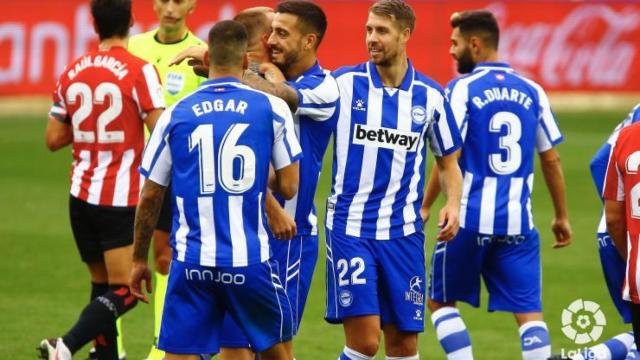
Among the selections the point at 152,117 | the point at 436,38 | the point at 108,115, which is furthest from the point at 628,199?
the point at 436,38

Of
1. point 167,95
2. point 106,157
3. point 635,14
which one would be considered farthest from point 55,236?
point 635,14

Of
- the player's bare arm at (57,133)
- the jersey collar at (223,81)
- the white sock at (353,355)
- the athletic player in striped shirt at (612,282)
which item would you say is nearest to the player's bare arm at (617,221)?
the athletic player in striped shirt at (612,282)

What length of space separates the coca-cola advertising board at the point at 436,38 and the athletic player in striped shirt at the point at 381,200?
16.2 m

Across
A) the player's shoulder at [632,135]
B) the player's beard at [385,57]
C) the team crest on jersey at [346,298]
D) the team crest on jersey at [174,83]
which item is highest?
the team crest on jersey at [174,83]

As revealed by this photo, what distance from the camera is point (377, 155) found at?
706 cm

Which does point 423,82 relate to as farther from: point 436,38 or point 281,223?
point 436,38

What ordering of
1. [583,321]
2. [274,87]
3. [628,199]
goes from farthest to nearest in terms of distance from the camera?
[583,321] < [274,87] < [628,199]

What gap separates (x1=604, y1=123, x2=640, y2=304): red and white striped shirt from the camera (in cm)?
618

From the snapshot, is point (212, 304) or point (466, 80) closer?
point (212, 304)

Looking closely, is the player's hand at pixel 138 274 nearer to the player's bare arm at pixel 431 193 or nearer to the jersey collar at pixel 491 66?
the player's bare arm at pixel 431 193

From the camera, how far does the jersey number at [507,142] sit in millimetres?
7949

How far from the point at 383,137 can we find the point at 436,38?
59.3 feet

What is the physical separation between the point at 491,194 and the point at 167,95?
251 cm

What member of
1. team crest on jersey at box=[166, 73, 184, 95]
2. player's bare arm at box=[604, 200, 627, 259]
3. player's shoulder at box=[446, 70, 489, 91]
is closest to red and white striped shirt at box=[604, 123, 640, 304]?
player's bare arm at box=[604, 200, 627, 259]
